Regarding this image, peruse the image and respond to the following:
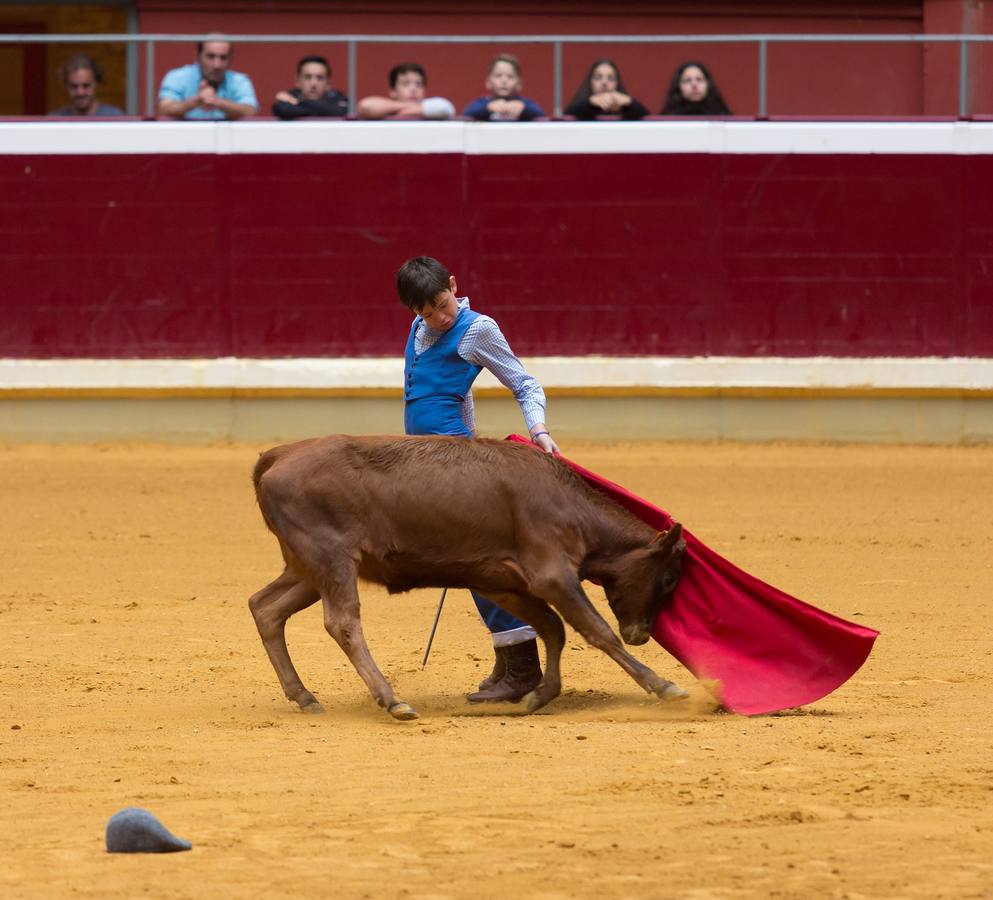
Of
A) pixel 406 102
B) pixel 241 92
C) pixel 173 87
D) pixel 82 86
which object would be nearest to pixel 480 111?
Result: pixel 406 102

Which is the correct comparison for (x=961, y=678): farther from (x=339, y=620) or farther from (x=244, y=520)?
(x=244, y=520)

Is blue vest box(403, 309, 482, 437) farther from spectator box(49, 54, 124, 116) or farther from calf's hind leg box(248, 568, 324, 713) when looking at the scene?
spectator box(49, 54, 124, 116)

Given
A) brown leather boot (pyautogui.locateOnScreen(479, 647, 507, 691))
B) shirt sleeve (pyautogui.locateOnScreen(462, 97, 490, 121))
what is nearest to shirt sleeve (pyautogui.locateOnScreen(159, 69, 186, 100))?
shirt sleeve (pyautogui.locateOnScreen(462, 97, 490, 121))

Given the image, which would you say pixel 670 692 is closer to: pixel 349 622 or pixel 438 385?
pixel 349 622

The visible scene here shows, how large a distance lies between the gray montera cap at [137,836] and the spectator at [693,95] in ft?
30.8

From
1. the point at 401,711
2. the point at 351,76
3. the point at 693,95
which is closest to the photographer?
the point at 401,711

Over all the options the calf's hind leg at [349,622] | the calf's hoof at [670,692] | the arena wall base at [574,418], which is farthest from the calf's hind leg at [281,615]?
the arena wall base at [574,418]

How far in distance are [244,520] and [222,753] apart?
4890 millimetres

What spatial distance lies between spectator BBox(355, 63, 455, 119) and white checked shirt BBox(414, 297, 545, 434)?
6.94m

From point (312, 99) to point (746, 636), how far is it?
763 cm

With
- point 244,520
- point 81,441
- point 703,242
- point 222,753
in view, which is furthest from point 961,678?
point 81,441

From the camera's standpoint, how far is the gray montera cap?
415 cm

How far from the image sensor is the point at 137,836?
4.15m

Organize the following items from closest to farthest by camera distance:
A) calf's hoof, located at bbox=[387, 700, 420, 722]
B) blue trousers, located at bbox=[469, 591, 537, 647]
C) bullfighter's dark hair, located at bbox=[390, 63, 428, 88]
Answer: calf's hoof, located at bbox=[387, 700, 420, 722] < blue trousers, located at bbox=[469, 591, 537, 647] < bullfighter's dark hair, located at bbox=[390, 63, 428, 88]
